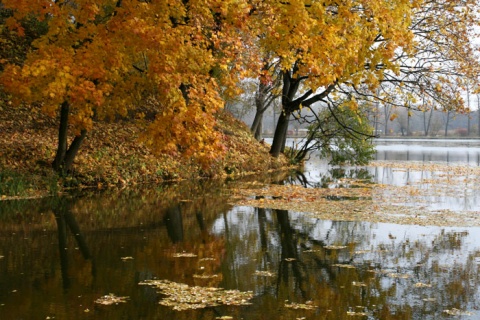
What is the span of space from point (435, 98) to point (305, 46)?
9295mm

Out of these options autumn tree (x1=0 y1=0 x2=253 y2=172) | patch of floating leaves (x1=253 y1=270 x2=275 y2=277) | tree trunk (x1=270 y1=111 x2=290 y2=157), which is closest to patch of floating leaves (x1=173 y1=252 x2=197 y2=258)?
patch of floating leaves (x1=253 y1=270 x2=275 y2=277)

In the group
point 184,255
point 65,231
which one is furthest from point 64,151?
point 184,255

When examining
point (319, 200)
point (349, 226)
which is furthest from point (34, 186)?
point (349, 226)

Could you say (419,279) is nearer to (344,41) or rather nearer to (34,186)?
(344,41)

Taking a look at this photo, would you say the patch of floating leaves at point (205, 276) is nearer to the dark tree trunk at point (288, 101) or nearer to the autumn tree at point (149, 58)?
the autumn tree at point (149, 58)

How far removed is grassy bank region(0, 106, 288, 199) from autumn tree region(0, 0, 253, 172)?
1.86m

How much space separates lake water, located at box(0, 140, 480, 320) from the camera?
21.7ft

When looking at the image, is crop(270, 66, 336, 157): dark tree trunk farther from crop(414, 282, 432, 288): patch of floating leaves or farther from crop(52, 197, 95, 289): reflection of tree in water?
crop(414, 282, 432, 288): patch of floating leaves

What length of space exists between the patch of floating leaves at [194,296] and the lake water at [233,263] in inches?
4.6

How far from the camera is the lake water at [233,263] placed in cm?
662


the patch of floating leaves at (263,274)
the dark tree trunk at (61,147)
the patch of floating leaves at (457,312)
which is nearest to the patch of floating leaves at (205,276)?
the patch of floating leaves at (263,274)

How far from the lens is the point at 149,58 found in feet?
50.6

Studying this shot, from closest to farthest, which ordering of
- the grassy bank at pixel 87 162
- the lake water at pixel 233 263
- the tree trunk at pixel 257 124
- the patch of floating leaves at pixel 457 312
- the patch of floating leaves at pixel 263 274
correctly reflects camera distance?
the patch of floating leaves at pixel 457 312
the lake water at pixel 233 263
the patch of floating leaves at pixel 263 274
the grassy bank at pixel 87 162
the tree trunk at pixel 257 124

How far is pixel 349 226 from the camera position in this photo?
12.2m
